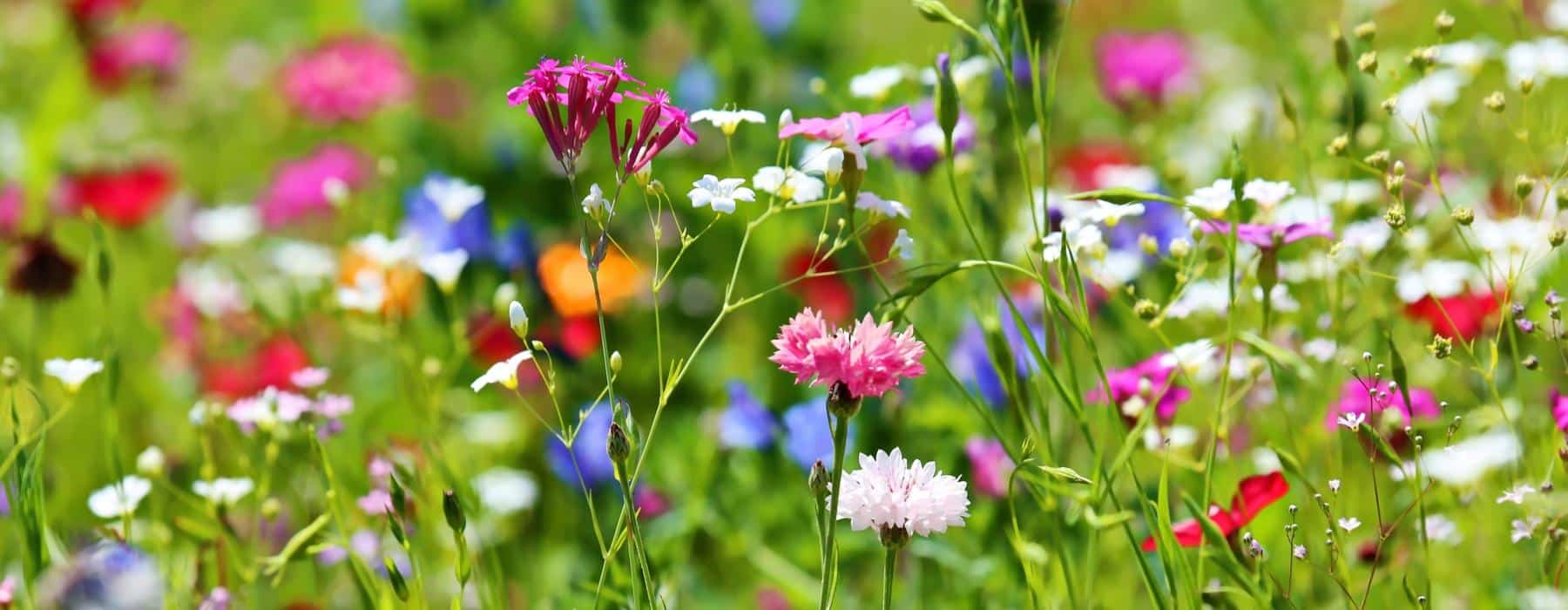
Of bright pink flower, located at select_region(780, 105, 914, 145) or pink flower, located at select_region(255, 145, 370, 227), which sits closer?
bright pink flower, located at select_region(780, 105, 914, 145)

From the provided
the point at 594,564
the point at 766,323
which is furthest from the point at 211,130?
the point at 594,564

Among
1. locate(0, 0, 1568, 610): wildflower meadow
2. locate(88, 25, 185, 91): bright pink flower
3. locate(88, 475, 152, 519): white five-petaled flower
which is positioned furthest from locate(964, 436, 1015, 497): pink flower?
locate(88, 25, 185, 91): bright pink flower

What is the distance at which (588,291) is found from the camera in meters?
1.45

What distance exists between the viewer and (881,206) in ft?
2.13

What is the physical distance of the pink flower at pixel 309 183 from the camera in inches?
71.6

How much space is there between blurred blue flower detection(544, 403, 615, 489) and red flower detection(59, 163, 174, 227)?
2.39ft

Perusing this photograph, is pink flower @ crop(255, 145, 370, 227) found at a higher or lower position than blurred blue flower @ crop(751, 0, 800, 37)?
lower

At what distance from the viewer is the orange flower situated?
1423 millimetres

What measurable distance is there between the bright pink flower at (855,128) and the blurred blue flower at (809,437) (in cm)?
44

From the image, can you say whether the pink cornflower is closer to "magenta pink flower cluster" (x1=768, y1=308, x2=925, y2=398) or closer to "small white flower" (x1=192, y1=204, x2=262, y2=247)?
"magenta pink flower cluster" (x1=768, y1=308, x2=925, y2=398)

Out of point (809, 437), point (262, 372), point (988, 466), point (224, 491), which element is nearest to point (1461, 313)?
point (988, 466)

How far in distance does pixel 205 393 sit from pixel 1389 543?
1.07m

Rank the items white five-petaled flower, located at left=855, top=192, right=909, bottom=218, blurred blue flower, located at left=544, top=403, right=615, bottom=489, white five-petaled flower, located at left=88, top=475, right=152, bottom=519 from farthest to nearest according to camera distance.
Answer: blurred blue flower, located at left=544, top=403, right=615, bottom=489 < white five-petaled flower, located at left=88, top=475, right=152, bottom=519 < white five-petaled flower, located at left=855, top=192, right=909, bottom=218

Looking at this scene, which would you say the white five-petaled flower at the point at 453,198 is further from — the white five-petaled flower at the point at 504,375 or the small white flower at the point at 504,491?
the white five-petaled flower at the point at 504,375
